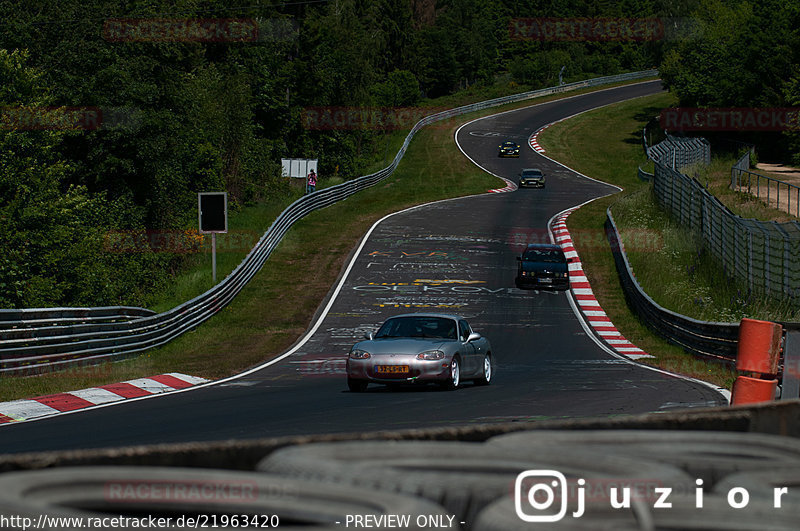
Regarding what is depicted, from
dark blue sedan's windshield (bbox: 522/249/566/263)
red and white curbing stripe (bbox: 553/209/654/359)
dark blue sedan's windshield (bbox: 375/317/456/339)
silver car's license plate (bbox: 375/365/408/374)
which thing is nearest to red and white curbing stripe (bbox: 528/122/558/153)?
red and white curbing stripe (bbox: 553/209/654/359)

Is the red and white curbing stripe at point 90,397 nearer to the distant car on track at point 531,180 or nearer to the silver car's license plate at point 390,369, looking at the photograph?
the silver car's license plate at point 390,369

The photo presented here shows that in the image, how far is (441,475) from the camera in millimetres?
3723

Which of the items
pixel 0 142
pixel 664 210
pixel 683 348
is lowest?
pixel 683 348

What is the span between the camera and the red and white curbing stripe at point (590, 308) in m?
26.0

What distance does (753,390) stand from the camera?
1043cm

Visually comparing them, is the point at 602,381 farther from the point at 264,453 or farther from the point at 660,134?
the point at 660,134

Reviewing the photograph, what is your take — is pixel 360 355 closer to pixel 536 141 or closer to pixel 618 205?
pixel 618 205

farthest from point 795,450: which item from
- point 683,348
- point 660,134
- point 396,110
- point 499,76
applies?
point 499,76

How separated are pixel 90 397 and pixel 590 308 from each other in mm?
20181

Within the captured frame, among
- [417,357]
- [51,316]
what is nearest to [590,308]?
[417,357]

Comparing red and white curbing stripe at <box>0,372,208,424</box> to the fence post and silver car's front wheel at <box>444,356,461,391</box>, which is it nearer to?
silver car's front wheel at <box>444,356,461,391</box>

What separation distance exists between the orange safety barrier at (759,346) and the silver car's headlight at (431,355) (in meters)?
6.84

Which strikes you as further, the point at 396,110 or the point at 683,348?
the point at 396,110

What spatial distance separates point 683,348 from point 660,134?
197 feet
